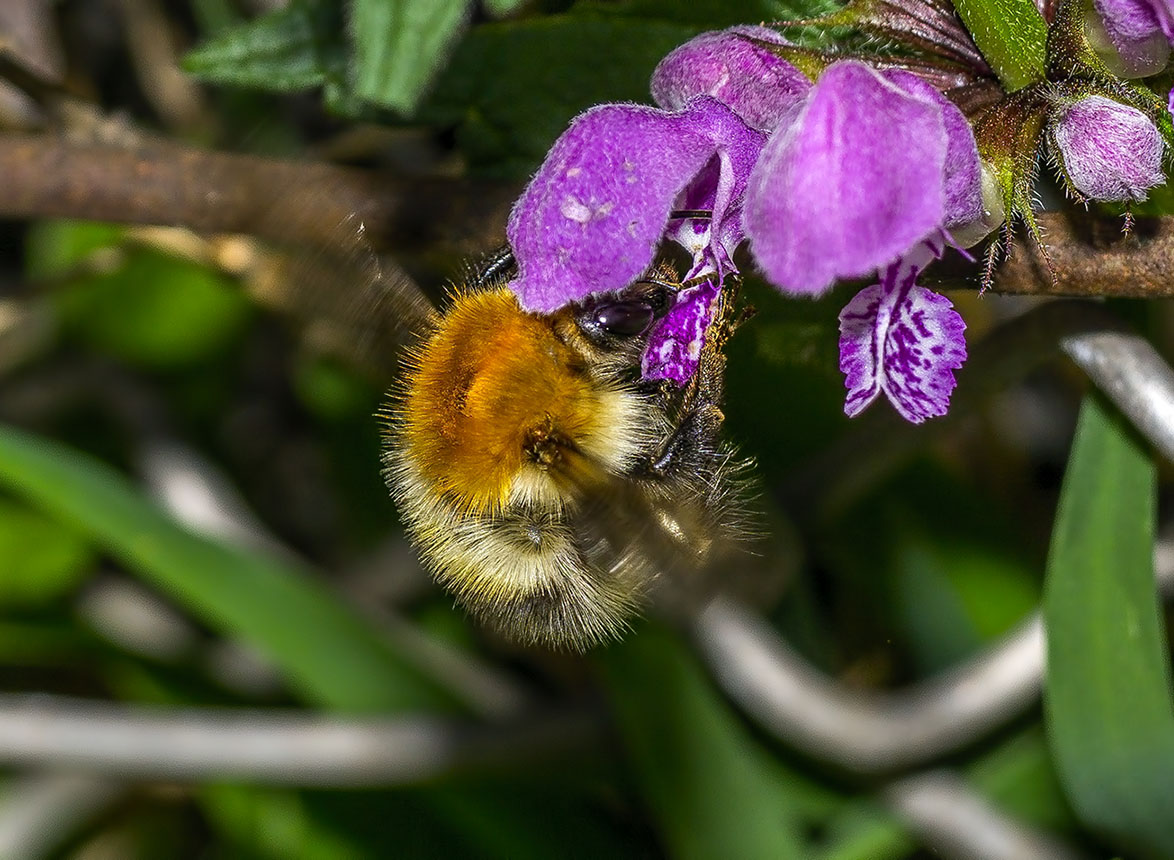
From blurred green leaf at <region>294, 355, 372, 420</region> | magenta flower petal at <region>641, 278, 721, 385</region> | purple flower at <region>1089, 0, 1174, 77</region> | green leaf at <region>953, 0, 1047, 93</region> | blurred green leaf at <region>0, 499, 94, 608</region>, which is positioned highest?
purple flower at <region>1089, 0, 1174, 77</region>

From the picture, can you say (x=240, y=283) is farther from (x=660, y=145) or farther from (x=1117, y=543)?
(x=1117, y=543)

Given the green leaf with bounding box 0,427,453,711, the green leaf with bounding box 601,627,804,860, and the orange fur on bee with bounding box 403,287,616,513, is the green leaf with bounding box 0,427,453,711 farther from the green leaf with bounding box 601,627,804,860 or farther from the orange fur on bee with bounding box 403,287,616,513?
the orange fur on bee with bounding box 403,287,616,513

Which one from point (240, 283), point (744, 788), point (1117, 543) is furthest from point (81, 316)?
point (1117, 543)

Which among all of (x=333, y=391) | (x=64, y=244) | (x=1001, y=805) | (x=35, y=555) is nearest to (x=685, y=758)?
(x=1001, y=805)

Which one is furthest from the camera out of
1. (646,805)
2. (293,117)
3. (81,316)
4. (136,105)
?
(136,105)

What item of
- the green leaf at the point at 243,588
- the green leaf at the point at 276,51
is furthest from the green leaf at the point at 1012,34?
the green leaf at the point at 243,588

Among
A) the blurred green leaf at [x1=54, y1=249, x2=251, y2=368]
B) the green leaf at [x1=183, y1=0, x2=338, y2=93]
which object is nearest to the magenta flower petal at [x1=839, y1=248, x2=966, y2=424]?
the green leaf at [x1=183, y1=0, x2=338, y2=93]

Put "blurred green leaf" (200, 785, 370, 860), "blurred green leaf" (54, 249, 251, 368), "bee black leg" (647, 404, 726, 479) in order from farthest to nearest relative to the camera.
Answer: "blurred green leaf" (54, 249, 251, 368)
"blurred green leaf" (200, 785, 370, 860)
"bee black leg" (647, 404, 726, 479)

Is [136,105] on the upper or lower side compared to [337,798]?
upper
